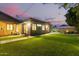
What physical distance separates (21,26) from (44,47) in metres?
0.43

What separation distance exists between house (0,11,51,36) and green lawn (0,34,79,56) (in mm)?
138

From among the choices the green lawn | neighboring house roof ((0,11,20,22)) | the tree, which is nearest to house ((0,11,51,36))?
neighboring house roof ((0,11,20,22))

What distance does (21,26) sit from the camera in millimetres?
3383

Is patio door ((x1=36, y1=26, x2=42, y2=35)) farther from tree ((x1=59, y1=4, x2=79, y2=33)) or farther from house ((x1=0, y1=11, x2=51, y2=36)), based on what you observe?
tree ((x1=59, y1=4, x2=79, y2=33))

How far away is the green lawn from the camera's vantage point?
10.8ft

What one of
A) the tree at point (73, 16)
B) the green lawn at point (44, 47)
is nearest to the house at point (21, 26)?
the green lawn at point (44, 47)

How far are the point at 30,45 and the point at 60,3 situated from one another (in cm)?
69

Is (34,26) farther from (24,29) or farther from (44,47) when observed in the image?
(44,47)

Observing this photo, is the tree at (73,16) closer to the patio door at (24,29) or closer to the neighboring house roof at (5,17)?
the patio door at (24,29)

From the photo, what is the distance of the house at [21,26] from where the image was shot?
336 cm

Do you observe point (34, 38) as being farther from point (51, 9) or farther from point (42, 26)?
point (51, 9)

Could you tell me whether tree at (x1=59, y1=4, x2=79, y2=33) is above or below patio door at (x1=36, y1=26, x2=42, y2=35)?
above

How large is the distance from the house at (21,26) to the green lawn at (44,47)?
14 centimetres

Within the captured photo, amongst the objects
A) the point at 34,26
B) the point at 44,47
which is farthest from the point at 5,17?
the point at 44,47
